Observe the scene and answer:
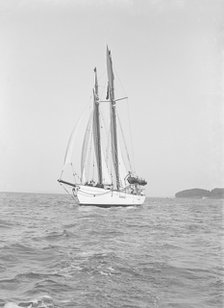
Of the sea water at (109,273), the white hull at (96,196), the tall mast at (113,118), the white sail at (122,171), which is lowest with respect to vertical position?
the sea water at (109,273)

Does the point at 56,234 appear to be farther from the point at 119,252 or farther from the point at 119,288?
the point at 119,288

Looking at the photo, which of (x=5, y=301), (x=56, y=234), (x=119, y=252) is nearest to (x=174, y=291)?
(x=5, y=301)

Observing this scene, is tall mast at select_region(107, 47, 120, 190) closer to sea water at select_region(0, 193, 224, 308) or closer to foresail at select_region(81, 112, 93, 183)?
foresail at select_region(81, 112, 93, 183)

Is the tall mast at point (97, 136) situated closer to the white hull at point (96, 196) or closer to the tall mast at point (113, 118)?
the white hull at point (96, 196)

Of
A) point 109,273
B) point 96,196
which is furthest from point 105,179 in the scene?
point 109,273

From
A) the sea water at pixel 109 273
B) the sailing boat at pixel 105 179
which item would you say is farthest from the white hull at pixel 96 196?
the sea water at pixel 109 273

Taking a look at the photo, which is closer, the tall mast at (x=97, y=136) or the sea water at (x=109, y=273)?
the sea water at (x=109, y=273)

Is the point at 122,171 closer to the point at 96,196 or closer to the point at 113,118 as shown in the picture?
the point at 96,196

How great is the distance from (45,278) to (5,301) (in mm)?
2191

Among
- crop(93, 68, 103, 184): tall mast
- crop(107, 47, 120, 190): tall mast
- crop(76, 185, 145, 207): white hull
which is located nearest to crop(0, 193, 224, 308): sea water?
crop(76, 185, 145, 207): white hull

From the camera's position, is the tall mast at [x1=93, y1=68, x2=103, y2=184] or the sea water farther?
the tall mast at [x1=93, y1=68, x2=103, y2=184]

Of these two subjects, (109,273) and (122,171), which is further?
(122,171)

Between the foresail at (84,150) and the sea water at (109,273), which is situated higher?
the foresail at (84,150)

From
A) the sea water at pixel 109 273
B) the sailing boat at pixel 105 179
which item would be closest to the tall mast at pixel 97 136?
the sailing boat at pixel 105 179
